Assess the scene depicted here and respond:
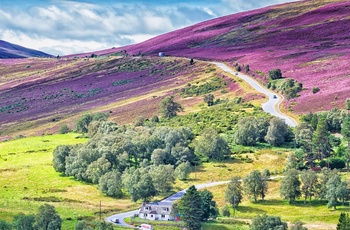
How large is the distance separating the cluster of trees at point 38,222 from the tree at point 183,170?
1219 inches

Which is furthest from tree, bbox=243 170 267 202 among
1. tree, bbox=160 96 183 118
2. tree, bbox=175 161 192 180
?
tree, bbox=160 96 183 118

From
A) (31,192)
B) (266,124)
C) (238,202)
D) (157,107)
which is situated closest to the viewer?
(238,202)

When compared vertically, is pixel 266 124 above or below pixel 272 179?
above

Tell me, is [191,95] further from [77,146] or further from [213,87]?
[77,146]

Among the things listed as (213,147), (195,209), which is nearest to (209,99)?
(213,147)

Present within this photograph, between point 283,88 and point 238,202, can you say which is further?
point 283,88

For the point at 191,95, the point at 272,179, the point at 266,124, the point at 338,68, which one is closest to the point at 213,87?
the point at 191,95

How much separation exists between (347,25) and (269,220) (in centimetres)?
14330

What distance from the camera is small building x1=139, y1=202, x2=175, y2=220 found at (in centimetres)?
8125

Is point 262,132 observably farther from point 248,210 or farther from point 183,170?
point 248,210

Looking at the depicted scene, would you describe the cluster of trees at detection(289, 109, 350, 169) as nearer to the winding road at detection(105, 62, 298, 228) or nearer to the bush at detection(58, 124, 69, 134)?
the winding road at detection(105, 62, 298, 228)

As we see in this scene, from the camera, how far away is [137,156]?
11244cm

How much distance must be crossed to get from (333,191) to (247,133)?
3752 centimetres

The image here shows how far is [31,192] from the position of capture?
99.8 meters
